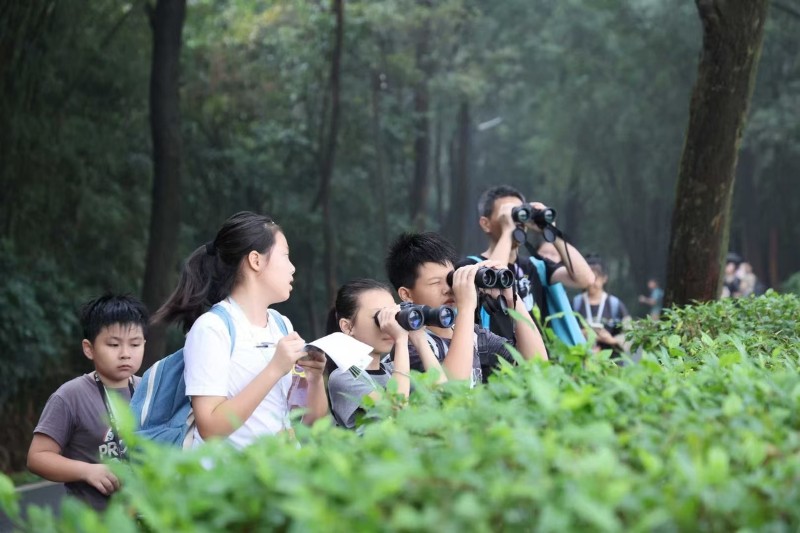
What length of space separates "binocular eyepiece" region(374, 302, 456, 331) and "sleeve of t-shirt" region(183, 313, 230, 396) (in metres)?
0.70

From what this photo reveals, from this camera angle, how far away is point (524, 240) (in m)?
7.09

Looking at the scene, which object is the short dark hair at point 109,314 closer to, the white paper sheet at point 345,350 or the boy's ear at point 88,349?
the boy's ear at point 88,349

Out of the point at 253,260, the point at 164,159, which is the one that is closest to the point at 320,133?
the point at 164,159

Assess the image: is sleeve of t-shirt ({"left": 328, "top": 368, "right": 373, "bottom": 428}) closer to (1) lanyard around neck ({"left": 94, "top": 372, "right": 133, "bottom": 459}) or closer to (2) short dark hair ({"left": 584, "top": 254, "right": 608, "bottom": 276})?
(1) lanyard around neck ({"left": 94, "top": 372, "right": 133, "bottom": 459})

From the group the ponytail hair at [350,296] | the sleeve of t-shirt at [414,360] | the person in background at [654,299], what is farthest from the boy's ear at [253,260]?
the person in background at [654,299]

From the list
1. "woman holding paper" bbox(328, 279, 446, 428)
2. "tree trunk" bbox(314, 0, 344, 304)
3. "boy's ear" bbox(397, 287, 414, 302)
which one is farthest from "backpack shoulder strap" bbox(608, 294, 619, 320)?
"tree trunk" bbox(314, 0, 344, 304)

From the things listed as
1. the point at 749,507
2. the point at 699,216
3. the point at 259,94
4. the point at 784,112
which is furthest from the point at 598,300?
the point at 784,112

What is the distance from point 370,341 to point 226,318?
0.84m

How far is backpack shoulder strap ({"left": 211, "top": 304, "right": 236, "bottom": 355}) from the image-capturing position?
15.2ft

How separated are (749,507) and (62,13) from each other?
16.2 metres

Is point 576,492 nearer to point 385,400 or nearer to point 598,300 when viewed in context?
point 385,400

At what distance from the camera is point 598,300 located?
12.0m

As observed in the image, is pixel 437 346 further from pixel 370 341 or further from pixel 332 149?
pixel 332 149

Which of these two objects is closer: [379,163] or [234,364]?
[234,364]
